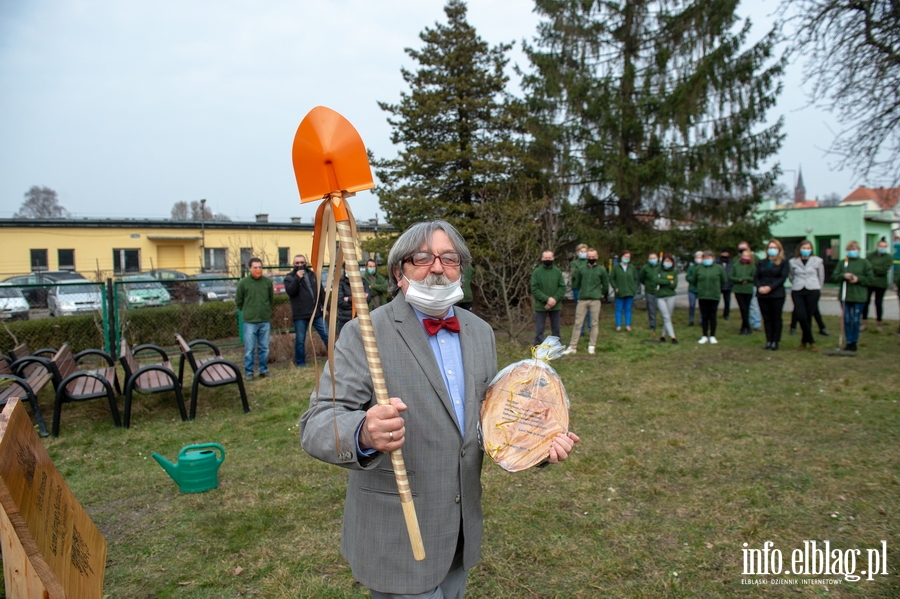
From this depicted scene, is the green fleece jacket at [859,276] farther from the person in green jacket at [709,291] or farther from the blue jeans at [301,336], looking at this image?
the blue jeans at [301,336]

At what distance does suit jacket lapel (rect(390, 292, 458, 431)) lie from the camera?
77.0 inches

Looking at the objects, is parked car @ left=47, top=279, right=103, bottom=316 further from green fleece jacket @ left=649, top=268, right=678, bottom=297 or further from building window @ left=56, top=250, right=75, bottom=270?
building window @ left=56, top=250, right=75, bottom=270

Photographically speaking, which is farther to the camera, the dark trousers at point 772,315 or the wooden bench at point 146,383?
the dark trousers at point 772,315

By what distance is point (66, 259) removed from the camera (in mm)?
33188

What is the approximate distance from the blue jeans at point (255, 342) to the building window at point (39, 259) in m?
30.7

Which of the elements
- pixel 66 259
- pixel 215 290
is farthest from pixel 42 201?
pixel 215 290

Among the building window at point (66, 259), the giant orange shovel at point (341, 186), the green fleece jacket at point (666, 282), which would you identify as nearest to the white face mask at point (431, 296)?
the giant orange shovel at point (341, 186)

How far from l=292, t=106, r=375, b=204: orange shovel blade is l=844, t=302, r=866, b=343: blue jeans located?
36.9 ft

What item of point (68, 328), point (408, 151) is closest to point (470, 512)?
point (68, 328)

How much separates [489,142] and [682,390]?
10663 millimetres

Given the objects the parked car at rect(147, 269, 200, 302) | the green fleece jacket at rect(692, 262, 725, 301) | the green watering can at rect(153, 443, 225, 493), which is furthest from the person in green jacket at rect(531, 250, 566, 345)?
the parked car at rect(147, 269, 200, 302)

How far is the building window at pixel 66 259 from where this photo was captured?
108 ft

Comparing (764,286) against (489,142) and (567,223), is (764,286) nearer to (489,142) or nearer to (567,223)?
(567,223)

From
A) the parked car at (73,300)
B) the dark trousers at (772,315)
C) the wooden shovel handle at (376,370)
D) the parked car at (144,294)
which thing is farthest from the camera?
the parked car at (144,294)
